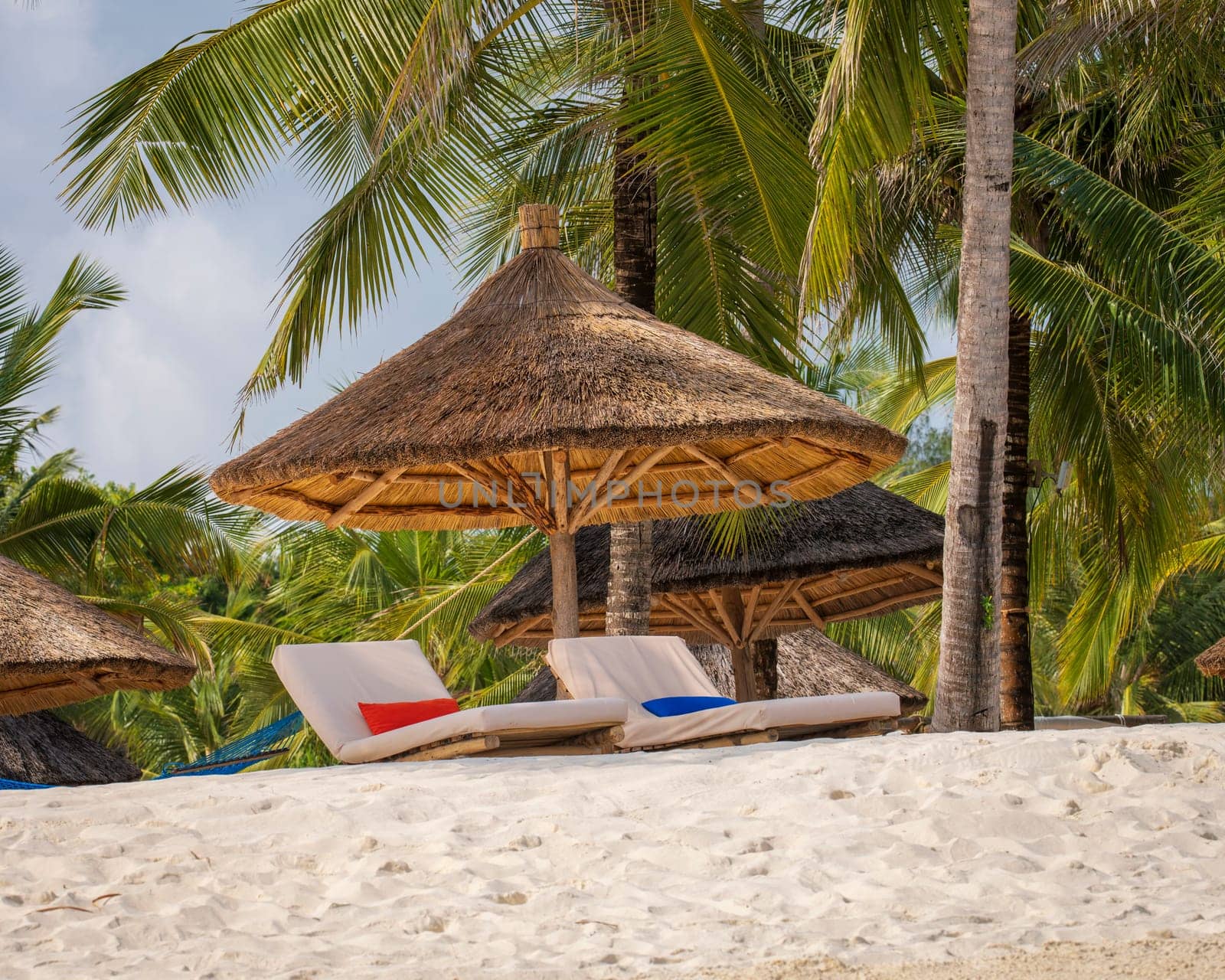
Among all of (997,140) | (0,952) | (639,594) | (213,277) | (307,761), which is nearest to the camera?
(0,952)

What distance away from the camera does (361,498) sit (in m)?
6.98

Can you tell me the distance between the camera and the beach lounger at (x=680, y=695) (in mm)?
5715

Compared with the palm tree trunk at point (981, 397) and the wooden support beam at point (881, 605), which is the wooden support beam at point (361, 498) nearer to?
the palm tree trunk at point (981, 397)

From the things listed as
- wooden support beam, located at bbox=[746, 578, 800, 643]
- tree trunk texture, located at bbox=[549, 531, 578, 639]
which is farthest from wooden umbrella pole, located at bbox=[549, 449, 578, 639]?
Result: wooden support beam, located at bbox=[746, 578, 800, 643]

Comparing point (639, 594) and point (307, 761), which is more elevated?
point (639, 594)

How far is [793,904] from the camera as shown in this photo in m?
3.28

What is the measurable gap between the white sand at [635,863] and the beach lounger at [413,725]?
2.30 feet

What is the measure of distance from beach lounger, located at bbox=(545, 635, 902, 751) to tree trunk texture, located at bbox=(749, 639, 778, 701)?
11.8 feet

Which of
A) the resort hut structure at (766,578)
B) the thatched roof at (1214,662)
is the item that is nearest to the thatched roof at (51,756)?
the resort hut structure at (766,578)

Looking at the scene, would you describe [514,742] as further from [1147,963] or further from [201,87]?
[201,87]

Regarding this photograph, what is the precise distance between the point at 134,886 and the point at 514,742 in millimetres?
2356

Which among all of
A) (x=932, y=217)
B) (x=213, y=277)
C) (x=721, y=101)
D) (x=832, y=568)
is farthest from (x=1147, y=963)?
(x=213, y=277)

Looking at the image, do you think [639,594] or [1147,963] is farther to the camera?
[639,594]

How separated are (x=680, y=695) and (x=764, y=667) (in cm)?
424
